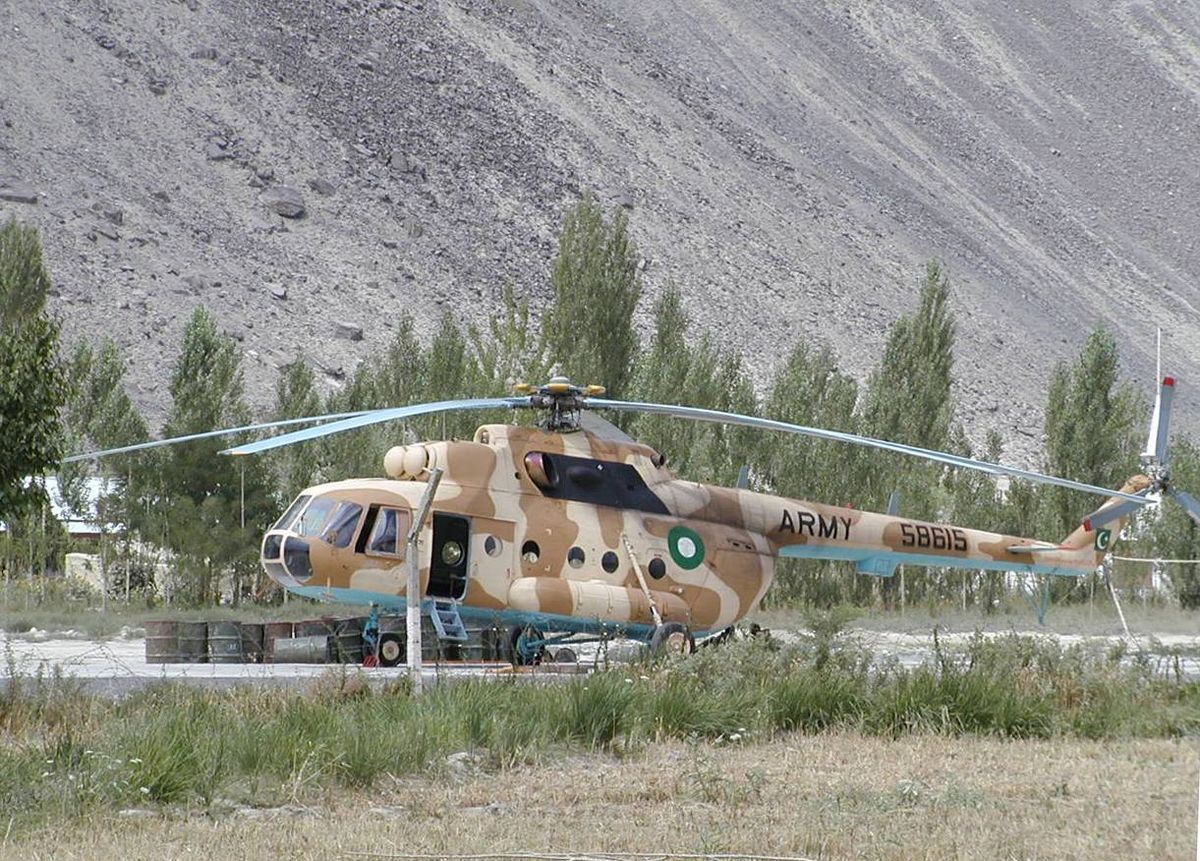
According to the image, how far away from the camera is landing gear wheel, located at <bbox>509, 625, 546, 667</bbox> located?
56.4 ft

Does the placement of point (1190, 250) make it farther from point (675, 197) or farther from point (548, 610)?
point (548, 610)

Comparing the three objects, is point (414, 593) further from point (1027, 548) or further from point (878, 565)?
point (1027, 548)

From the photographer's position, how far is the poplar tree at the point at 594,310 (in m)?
41.1

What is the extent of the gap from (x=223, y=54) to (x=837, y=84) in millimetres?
39559

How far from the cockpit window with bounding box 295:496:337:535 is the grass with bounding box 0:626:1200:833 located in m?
3.47

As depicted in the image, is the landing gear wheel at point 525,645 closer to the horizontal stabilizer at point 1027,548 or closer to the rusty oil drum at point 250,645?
the rusty oil drum at point 250,645

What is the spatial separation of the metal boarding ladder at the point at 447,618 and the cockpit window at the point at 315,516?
4.27ft

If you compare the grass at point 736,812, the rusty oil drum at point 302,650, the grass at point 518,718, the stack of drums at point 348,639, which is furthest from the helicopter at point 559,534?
the grass at point 736,812

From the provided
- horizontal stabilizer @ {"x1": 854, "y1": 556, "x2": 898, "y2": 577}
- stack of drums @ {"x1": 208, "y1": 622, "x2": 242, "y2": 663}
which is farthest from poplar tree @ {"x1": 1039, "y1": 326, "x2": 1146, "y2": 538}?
stack of drums @ {"x1": 208, "y1": 622, "x2": 242, "y2": 663}

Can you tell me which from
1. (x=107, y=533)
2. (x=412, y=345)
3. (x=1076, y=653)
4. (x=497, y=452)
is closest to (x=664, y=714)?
(x=1076, y=653)

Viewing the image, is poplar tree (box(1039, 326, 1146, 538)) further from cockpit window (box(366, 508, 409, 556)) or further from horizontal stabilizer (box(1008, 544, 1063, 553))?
cockpit window (box(366, 508, 409, 556))

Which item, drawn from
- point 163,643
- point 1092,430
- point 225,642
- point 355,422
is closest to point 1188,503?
point 355,422

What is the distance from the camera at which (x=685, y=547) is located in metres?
17.9

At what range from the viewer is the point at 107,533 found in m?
36.6
